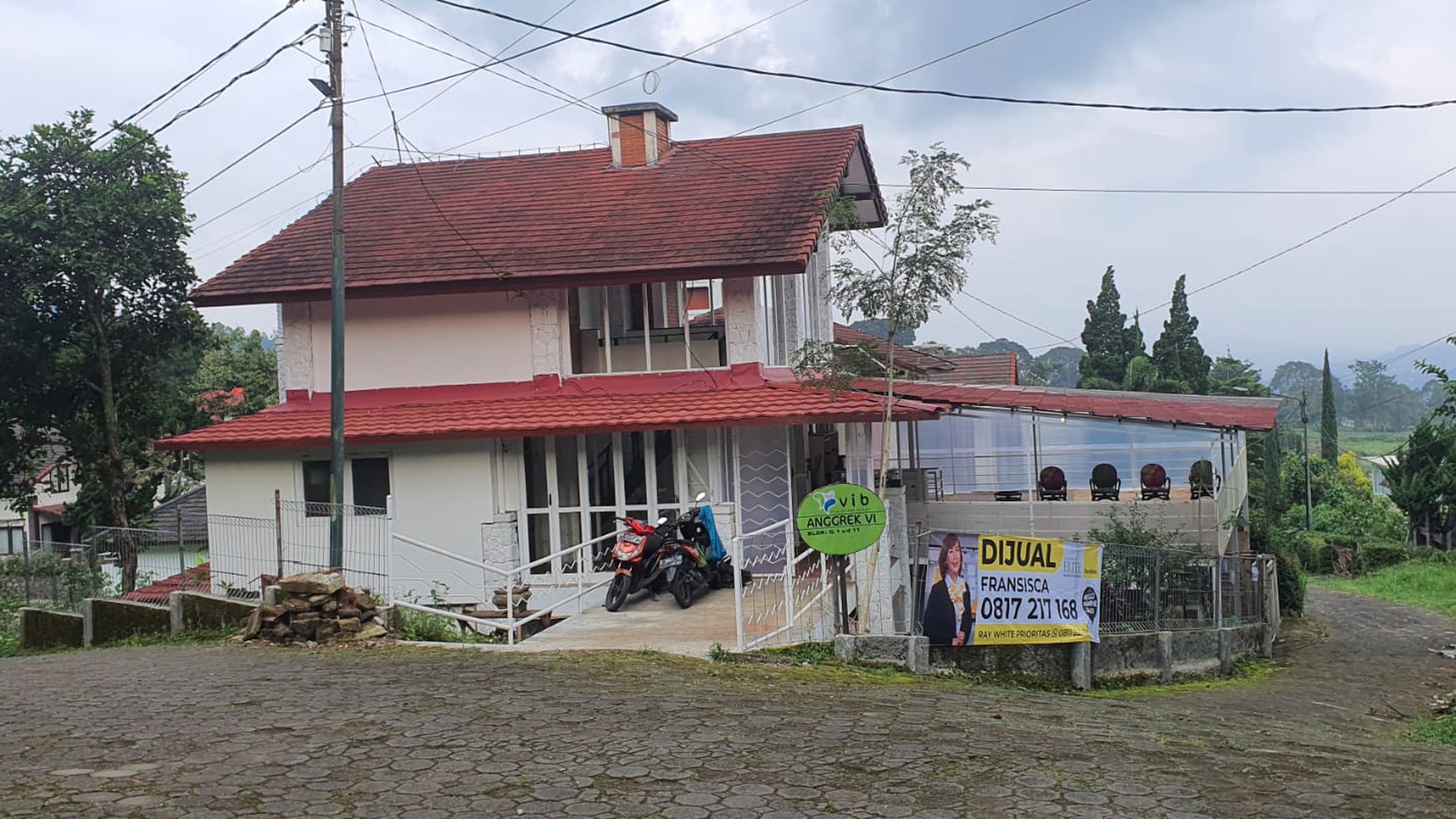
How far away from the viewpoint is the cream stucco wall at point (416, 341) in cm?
1891

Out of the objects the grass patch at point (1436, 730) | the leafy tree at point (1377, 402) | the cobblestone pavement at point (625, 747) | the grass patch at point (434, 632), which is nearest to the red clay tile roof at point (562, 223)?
the grass patch at point (434, 632)

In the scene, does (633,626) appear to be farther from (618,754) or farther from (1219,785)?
(1219,785)

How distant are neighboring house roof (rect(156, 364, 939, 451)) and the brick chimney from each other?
5059 mm

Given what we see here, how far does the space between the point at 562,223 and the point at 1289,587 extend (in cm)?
1670

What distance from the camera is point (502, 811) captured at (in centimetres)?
670

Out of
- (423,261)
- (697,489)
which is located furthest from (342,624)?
(423,261)

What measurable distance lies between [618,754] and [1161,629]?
10.8 metres

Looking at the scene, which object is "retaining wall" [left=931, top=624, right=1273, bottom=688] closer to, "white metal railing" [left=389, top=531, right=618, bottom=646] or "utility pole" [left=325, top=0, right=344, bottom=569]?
"white metal railing" [left=389, top=531, right=618, bottom=646]

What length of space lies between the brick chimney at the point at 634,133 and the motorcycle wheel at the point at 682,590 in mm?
9088

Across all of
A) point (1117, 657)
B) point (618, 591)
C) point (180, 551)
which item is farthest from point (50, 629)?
point (1117, 657)

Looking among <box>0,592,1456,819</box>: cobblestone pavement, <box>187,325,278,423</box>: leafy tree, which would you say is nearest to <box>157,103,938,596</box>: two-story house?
<box>0,592,1456,819</box>: cobblestone pavement

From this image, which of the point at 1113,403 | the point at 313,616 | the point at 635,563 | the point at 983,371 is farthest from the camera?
the point at 983,371

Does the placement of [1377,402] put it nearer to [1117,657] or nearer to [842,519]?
[1117,657]

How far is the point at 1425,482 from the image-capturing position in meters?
43.6
